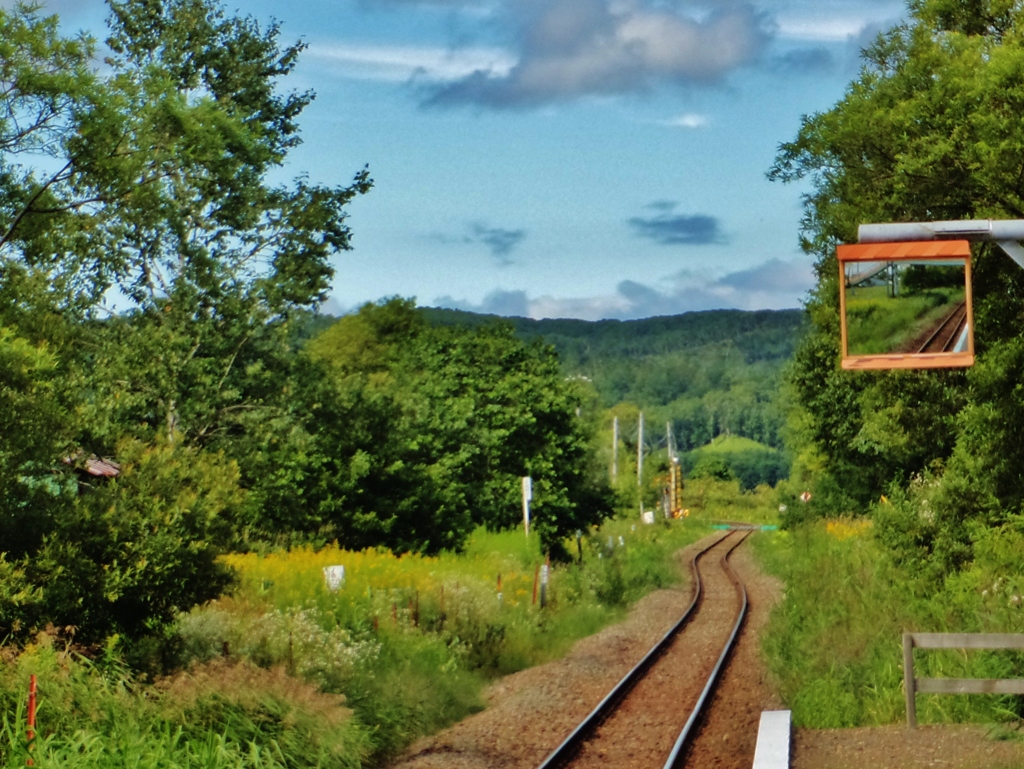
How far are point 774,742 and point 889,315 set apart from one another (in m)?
4.17

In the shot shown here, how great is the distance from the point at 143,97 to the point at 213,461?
164 inches

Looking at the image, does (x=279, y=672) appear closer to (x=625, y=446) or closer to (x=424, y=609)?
(x=424, y=609)

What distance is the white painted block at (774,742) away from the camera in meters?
11.0

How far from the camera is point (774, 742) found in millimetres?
11820

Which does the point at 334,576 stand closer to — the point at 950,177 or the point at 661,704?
the point at 661,704

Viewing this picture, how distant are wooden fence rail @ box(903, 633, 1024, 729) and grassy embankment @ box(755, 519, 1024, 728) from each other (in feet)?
3.14

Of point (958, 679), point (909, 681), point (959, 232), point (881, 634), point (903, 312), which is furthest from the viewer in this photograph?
point (881, 634)

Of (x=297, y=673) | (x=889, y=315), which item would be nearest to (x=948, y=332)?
(x=889, y=315)

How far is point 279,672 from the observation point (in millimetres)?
12695

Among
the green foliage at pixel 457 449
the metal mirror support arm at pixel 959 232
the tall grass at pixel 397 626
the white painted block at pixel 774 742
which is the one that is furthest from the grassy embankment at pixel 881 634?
the green foliage at pixel 457 449

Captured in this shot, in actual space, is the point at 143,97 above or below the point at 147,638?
above

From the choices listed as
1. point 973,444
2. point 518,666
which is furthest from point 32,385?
point 973,444

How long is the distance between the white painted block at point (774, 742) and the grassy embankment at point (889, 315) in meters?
3.63

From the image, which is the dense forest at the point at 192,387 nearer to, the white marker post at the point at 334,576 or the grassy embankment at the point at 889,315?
the white marker post at the point at 334,576
